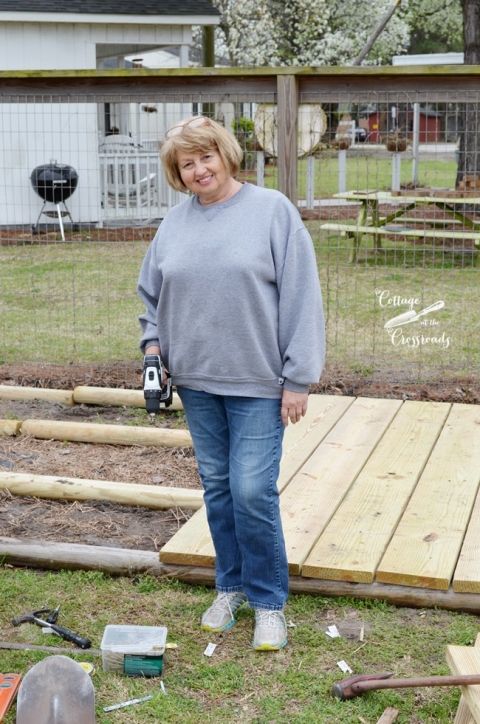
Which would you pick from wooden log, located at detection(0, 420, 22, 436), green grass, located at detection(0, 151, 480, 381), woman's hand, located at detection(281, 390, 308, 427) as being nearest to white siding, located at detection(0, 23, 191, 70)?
green grass, located at detection(0, 151, 480, 381)

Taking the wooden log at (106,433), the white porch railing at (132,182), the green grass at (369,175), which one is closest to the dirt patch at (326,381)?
the wooden log at (106,433)

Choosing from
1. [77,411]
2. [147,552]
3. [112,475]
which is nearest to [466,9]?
[77,411]

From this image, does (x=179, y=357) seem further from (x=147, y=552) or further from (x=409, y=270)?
(x=409, y=270)

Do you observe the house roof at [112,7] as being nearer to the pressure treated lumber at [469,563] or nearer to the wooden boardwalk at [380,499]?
the wooden boardwalk at [380,499]

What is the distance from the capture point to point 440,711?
3180mm

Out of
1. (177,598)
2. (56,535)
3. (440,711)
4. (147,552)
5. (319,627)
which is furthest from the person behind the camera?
(56,535)

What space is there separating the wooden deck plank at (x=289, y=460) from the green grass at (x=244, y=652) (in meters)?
0.12

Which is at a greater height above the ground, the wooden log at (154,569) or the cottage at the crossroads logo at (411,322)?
the cottage at the crossroads logo at (411,322)

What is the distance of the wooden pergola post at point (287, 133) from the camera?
20.4 ft

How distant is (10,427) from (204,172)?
319 cm

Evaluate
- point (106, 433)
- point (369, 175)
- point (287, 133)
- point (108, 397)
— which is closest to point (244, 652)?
point (106, 433)

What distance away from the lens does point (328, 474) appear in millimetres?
4926

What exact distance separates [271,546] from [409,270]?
26.9 feet

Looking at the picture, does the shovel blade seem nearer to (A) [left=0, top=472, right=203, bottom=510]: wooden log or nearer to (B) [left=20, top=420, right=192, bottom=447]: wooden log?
(A) [left=0, top=472, right=203, bottom=510]: wooden log
